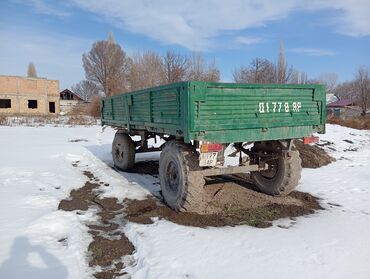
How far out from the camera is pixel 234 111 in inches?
199

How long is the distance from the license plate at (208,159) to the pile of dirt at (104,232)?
149 centimetres

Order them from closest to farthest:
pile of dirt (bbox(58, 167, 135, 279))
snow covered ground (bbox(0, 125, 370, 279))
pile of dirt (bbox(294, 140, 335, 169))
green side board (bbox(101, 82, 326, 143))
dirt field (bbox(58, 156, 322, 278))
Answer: snow covered ground (bbox(0, 125, 370, 279))
pile of dirt (bbox(58, 167, 135, 279))
dirt field (bbox(58, 156, 322, 278))
green side board (bbox(101, 82, 326, 143))
pile of dirt (bbox(294, 140, 335, 169))

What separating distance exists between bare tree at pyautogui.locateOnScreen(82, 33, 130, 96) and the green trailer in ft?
157

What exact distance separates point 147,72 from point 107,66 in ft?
36.6

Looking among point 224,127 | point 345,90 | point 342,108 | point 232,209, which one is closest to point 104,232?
point 232,209

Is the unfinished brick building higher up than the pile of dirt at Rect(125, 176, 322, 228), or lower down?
higher up

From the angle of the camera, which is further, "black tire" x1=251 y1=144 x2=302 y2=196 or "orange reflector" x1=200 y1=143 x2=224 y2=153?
"black tire" x1=251 y1=144 x2=302 y2=196

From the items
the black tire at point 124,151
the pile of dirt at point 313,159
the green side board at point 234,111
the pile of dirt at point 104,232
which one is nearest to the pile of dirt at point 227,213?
the pile of dirt at point 104,232

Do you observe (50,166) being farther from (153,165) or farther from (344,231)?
(344,231)

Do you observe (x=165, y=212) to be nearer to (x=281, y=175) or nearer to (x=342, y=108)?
(x=281, y=175)

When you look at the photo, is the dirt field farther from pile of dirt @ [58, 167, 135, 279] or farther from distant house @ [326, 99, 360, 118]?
distant house @ [326, 99, 360, 118]

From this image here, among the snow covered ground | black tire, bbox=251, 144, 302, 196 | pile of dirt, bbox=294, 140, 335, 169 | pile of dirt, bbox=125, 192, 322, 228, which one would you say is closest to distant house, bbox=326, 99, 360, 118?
pile of dirt, bbox=294, 140, 335, 169

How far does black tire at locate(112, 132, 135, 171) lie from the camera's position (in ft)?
28.7

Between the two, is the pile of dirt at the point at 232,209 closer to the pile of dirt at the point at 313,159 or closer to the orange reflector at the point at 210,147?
the orange reflector at the point at 210,147
